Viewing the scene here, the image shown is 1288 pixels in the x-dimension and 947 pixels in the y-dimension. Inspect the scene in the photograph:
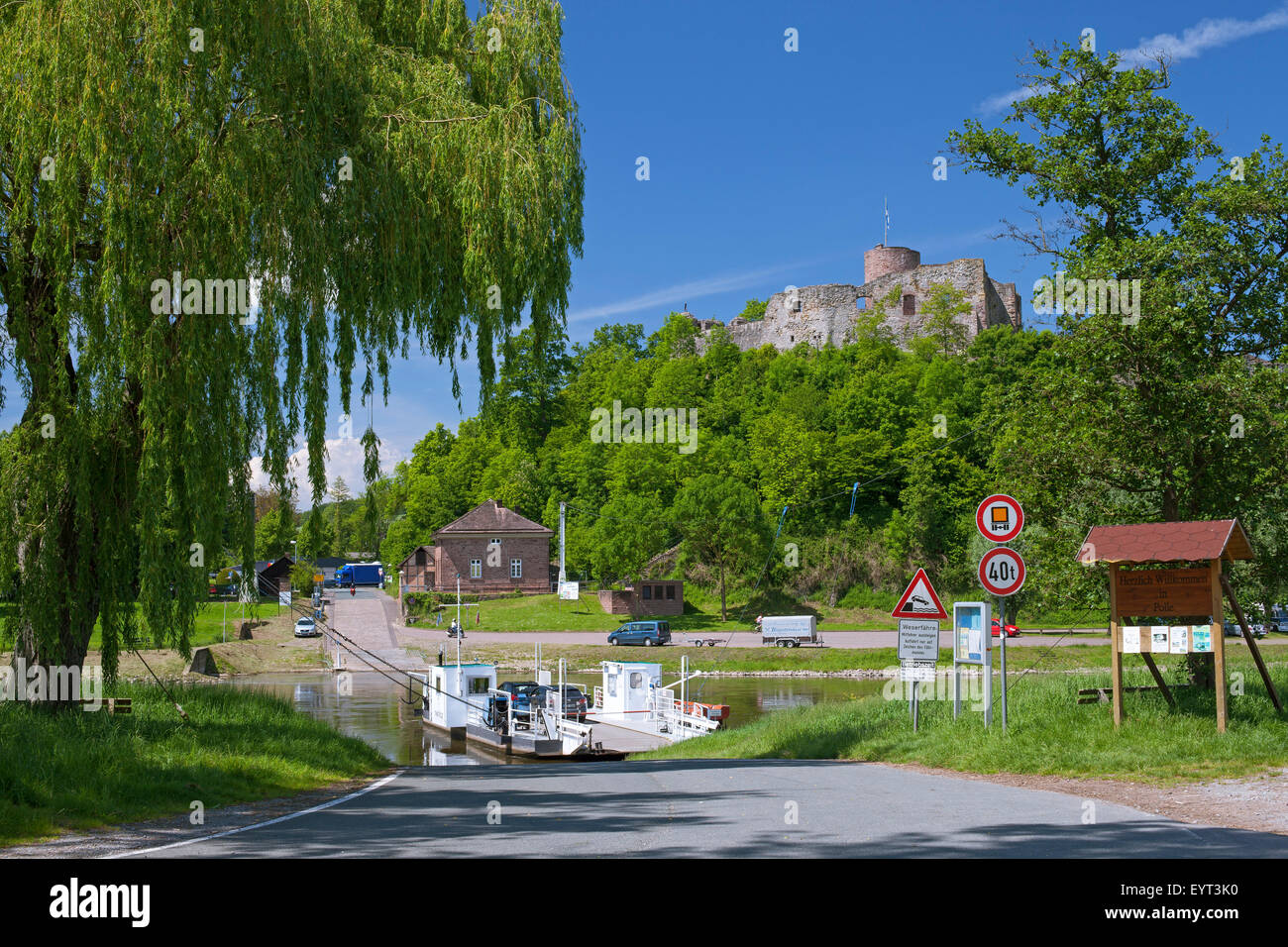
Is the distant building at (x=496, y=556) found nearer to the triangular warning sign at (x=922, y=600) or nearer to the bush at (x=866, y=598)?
the bush at (x=866, y=598)

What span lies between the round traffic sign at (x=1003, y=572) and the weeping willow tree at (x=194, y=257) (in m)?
6.79

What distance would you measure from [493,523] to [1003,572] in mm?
70686

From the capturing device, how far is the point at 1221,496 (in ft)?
52.8

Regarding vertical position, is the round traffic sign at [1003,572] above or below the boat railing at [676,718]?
above

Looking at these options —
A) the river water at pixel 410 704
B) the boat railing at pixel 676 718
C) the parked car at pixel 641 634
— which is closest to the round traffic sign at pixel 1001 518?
the boat railing at pixel 676 718

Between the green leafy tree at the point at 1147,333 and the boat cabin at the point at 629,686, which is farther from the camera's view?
the boat cabin at the point at 629,686

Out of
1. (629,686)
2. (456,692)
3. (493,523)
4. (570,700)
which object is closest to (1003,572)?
(629,686)

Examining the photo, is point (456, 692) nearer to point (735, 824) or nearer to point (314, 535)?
point (314, 535)

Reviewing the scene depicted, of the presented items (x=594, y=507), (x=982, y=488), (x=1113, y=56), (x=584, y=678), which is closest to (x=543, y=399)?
(x=594, y=507)

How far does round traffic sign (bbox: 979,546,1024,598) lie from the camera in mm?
13281

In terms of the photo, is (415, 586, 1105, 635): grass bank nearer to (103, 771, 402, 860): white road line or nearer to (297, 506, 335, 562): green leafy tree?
(297, 506, 335, 562): green leafy tree

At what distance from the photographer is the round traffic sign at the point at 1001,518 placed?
1325 centimetres

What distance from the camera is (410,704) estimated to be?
1732 inches

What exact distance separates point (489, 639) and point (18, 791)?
5003 centimetres
